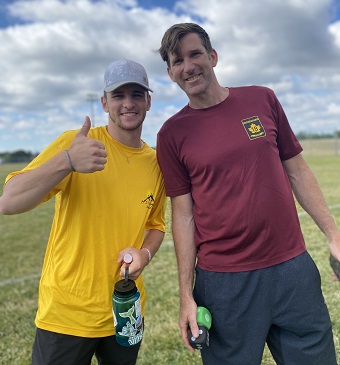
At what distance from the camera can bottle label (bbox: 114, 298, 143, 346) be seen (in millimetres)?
2008

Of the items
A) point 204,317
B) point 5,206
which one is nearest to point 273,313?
point 204,317

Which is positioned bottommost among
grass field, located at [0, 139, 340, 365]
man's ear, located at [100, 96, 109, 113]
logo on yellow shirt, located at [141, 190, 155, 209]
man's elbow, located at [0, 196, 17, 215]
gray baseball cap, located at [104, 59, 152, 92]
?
grass field, located at [0, 139, 340, 365]

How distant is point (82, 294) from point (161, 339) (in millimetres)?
Result: 2156

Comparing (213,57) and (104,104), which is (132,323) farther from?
(213,57)

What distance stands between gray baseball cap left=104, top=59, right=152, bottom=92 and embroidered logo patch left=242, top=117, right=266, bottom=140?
60 cm

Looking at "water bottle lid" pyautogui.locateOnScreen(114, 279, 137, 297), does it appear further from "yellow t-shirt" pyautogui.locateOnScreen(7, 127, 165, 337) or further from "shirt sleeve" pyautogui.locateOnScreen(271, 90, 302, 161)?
"shirt sleeve" pyautogui.locateOnScreen(271, 90, 302, 161)

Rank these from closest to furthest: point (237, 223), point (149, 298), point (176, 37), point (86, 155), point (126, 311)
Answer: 1. point (86, 155)
2. point (126, 311)
3. point (237, 223)
4. point (176, 37)
5. point (149, 298)

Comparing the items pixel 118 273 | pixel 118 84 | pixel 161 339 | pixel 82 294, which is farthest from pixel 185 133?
pixel 161 339

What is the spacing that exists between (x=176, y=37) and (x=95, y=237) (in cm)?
118

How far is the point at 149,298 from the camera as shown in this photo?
517 centimetres

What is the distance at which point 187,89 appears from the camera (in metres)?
2.24

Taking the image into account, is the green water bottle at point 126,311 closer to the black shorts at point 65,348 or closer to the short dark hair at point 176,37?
the black shorts at point 65,348

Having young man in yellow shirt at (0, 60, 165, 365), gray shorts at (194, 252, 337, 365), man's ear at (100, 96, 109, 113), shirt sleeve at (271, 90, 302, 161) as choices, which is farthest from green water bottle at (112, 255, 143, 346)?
shirt sleeve at (271, 90, 302, 161)

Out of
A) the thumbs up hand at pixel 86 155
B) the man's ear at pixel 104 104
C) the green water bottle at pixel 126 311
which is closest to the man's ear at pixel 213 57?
the man's ear at pixel 104 104
